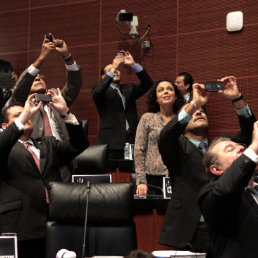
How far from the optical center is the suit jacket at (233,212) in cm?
194

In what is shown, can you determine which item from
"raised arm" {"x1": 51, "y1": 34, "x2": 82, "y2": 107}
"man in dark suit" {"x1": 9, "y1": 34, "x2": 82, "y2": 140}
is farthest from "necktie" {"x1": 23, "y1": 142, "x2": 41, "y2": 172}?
"raised arm" {"x1": 51, "y1": 34, "x2": 82, "y2": 107}

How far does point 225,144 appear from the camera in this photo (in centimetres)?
218

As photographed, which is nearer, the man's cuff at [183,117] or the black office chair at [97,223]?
the black office chair at [97,223]

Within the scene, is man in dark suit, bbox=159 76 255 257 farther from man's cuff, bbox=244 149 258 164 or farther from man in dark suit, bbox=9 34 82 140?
man in dark suit, bbox=9 34 82 140

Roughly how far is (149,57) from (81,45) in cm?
83

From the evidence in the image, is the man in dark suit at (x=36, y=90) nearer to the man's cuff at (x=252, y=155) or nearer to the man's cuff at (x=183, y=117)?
the man's cuff at (x=183, y=117)

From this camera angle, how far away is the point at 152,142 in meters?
3.48

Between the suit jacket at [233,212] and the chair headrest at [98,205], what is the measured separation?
1.30 ft

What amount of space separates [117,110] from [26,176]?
2.05 metres

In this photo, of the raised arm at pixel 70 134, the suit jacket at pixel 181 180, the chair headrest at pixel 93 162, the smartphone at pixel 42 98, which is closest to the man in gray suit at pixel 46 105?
the chair headrest at pixel 93 162

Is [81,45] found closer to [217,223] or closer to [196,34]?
[196,34]

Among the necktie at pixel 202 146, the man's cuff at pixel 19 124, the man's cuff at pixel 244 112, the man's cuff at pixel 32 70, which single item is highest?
the man's cuff at pixel 32 70

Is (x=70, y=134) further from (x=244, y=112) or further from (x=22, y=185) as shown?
(x=244, y=112)

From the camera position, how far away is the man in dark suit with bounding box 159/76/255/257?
2.61m
